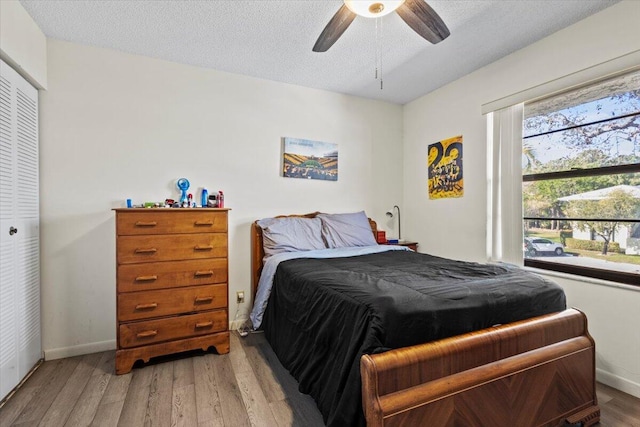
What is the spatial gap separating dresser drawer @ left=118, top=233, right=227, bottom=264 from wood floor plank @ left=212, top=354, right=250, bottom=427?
766 millimetres

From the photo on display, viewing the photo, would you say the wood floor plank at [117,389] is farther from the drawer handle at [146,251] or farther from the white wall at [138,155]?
the drawer handle at [146,251]

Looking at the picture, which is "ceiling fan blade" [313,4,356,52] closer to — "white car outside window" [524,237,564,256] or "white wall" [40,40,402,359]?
"white wall" [40,40,402,359]

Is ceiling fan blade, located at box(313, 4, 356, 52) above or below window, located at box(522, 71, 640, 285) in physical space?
above

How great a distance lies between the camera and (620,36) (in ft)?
6.26

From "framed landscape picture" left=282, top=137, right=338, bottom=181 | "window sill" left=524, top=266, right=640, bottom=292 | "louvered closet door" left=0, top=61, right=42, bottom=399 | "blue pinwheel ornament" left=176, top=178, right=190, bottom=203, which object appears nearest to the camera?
"louvered closet door" left=0, top=61, right=42, bottom=399

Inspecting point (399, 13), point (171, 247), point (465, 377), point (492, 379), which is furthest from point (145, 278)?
point (399, 13)

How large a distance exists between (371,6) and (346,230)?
74.5 inches

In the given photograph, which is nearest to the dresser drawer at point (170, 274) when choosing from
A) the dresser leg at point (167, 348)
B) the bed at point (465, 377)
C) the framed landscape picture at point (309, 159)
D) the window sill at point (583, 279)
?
the dresser leg at point (167, 348)

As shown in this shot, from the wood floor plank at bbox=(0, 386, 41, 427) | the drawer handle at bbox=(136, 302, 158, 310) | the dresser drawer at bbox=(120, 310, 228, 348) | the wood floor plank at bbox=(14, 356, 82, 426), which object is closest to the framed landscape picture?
the dresser drawer at bbox=(120, 310, 228, 348)

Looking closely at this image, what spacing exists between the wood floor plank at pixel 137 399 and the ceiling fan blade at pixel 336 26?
239cm

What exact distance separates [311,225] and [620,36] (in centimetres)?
255

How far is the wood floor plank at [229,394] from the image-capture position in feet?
5.17

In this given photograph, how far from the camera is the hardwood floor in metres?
1.58

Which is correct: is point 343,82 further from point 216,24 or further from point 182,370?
point 182,370
